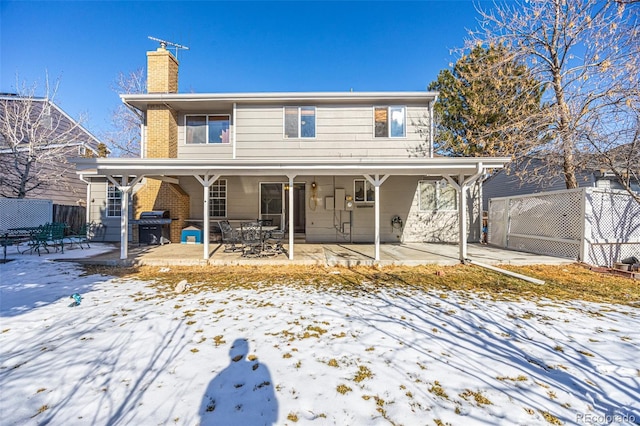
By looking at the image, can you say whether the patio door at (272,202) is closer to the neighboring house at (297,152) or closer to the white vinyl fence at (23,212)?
the neighboring house at (297,152)

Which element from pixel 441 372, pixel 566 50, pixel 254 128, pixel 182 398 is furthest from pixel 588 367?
pixel 566 50

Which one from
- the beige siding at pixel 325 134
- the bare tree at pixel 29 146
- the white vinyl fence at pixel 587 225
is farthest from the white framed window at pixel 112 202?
the white vinyl fence at pixel 587 225

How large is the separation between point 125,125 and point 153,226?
13790mm

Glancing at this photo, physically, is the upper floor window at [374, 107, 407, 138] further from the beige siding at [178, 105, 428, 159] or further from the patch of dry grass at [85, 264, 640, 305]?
the patch of dry grass at [85, 264, 640, 305]

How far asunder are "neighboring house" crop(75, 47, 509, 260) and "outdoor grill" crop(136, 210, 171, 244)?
361mm

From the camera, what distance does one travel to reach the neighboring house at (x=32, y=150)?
38.7 feet

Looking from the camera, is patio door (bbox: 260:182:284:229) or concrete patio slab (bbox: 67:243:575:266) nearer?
concrete patio slab (bbox: 67:243:575:266)

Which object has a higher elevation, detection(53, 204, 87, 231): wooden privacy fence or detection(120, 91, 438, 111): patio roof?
detection(120, 91, 438, 111): patio roof

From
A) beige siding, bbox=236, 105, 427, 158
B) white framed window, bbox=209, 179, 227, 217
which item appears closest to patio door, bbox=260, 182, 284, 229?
beige siding, bbox=236, 105, 427, 158

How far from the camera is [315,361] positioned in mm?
2764

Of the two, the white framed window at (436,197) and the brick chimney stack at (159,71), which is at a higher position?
the brick chimney stack at (159,71)

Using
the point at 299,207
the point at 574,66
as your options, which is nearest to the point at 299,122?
the point at 299,207

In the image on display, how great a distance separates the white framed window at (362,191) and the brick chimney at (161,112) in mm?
6928

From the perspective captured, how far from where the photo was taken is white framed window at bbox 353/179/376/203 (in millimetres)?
10328
